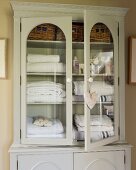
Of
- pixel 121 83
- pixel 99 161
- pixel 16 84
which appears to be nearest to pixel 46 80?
pixel 16 84

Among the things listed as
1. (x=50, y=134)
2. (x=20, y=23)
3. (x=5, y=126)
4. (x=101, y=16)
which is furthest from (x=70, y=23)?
(x=5, y=126)

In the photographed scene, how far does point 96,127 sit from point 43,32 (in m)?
0.91

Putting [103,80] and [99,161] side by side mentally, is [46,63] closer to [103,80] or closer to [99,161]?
[103,80]

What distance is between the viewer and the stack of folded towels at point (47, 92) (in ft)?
6.32

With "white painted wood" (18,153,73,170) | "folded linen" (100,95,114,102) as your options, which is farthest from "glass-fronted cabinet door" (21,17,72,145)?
"folded linen" (100,95,114,102)

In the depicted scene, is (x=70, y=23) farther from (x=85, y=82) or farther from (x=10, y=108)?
(x=10, y=108)

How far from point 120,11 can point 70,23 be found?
0.45 m

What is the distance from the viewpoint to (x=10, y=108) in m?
2.16

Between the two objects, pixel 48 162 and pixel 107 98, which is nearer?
pixel 48 162

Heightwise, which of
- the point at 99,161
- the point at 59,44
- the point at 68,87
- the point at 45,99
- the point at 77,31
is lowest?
the point at 99,161

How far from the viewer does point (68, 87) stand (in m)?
1.89

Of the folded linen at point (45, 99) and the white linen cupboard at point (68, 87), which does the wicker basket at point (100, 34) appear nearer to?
the white linen cupboard at point (68, 87)

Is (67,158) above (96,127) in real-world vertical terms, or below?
below

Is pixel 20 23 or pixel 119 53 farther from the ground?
pixel 20 23
